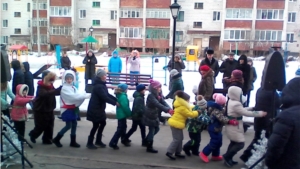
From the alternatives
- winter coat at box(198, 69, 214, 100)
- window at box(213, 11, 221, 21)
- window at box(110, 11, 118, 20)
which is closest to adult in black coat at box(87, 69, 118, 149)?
winter coat at box(198, 69, 214, 100)

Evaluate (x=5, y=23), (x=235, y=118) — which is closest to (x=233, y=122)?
(x=235, y=118)

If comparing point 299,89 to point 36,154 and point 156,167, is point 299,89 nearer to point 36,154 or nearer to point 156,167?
point 156,167

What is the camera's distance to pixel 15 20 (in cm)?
5844

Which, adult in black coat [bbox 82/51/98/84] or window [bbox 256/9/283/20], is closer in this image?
adult in black coat [bbox 82/51/98/84]

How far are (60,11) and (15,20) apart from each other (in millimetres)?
9348

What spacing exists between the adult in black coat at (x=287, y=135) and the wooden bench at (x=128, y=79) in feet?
33.3

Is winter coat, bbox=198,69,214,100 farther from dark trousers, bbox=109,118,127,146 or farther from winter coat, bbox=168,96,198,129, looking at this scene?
dark trousers, bbox=109,118,127,146

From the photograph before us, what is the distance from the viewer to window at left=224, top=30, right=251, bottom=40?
48.1 meters

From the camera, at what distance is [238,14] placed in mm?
48688

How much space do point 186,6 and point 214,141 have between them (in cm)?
4714

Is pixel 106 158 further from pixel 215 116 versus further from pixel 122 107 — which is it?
pixel 215 116

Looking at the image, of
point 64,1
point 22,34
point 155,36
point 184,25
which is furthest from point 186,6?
point 22,34

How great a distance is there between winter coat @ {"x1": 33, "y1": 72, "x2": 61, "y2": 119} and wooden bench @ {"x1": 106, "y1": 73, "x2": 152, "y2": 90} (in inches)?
268

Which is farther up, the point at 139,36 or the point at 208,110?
the point at 139,36
